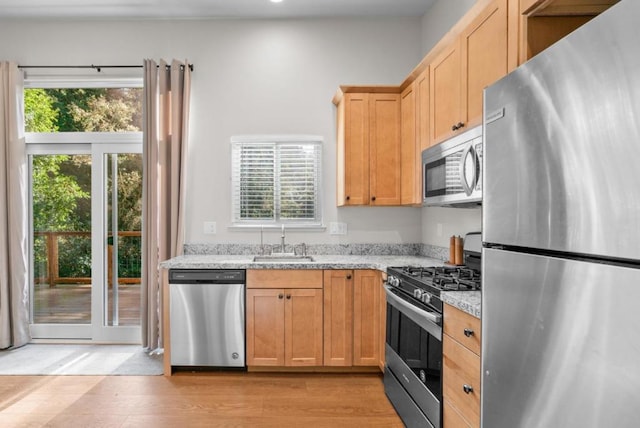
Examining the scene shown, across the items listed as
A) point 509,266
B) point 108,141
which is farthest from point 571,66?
point 108,141

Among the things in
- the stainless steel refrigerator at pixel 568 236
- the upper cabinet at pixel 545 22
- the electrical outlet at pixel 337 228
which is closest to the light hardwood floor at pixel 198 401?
the electrical outlet at pixel 337 228

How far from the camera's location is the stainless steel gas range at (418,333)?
208 centimetres

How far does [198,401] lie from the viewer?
9.41 feet

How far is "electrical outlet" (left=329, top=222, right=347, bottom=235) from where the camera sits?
156 inches

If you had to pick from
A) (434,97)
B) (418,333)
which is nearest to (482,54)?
(434,97)

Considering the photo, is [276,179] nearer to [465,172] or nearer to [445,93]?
[445,93]

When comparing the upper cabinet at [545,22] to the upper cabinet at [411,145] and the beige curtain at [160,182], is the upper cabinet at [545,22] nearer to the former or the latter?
the upper cabinet at [411,145]

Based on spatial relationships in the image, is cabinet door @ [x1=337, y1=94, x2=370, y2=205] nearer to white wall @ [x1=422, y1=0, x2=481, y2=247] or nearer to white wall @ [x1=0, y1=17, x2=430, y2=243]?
white wall @ [x1=0, y1=17, x2=430, y2=243]

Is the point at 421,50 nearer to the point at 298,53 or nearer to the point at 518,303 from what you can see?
the point at 298,53

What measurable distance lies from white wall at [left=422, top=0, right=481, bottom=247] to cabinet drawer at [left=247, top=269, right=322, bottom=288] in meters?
1.12

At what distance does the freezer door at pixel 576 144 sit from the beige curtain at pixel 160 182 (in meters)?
3.12

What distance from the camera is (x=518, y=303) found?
3.76ft

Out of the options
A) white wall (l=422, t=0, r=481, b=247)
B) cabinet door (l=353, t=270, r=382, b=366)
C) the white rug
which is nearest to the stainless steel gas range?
white wall (l=422, t=0, r=481, b=247)

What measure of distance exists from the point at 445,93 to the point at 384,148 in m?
0.99
